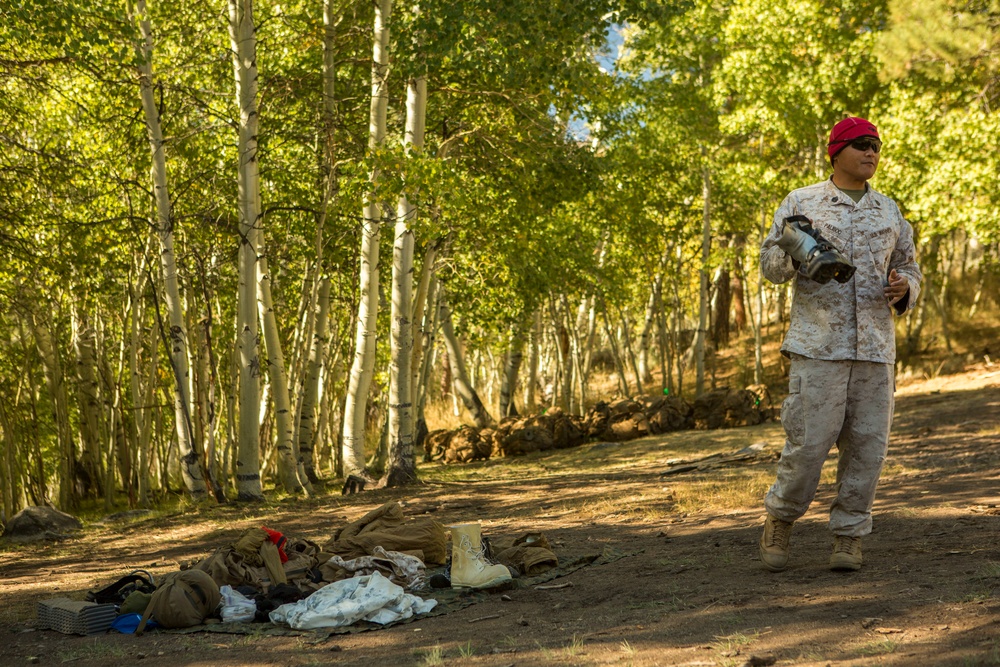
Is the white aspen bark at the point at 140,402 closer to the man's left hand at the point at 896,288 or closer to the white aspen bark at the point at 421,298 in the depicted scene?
the white aspen bark at the point at 421,298

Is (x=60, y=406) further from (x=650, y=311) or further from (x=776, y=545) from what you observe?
(x=650, y=311)

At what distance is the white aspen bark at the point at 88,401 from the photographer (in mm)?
17609

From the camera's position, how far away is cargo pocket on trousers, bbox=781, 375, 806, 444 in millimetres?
5078

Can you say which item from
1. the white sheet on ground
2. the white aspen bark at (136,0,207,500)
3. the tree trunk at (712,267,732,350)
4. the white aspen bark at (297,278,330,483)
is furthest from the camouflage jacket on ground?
the tree trunk at (712,267,732,350)

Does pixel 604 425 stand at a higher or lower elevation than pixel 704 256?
lower

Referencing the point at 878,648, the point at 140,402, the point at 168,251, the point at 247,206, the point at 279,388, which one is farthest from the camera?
the point at 140,402

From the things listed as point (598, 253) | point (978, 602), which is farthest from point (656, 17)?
point (598, 253)

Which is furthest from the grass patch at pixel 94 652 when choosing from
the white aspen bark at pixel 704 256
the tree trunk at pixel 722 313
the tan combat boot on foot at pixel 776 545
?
the tree trunk at pixel 722 313

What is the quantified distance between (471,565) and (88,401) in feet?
45.6

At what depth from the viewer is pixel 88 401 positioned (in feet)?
59.3

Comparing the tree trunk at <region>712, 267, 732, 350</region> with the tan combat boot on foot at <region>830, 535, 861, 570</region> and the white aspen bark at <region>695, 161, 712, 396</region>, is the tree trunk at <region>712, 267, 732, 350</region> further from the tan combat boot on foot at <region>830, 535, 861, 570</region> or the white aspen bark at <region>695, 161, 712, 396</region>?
the tan combat boot on foot at <region>830, 535, 861, 570</region>

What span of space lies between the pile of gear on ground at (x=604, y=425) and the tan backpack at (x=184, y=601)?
13.8 metres

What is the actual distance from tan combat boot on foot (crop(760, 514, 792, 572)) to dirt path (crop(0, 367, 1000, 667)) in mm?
77

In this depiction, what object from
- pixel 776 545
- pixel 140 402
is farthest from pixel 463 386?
pixel 776 545
